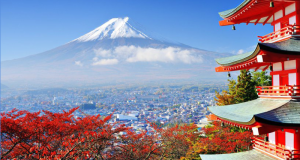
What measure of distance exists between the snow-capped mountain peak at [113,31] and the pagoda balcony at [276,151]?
388ft

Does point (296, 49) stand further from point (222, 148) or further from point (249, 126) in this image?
point (222, 148)

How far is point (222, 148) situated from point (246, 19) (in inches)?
299

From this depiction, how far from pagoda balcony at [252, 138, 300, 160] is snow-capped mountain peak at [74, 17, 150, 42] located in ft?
388

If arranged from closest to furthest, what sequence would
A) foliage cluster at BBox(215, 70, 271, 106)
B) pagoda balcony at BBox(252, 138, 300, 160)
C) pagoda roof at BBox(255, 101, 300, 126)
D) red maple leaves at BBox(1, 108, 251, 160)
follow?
pagoda roof at BBox(255, 101, 300, 126)
pagoda balcony at BBox(252, 138, 300, 160)
red maple leaves at BBox(1, 108, 251, 160)
foliage cluster at BBox(215, 70, 271, 106)

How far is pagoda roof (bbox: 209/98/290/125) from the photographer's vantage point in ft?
17.7

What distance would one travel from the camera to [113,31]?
127m

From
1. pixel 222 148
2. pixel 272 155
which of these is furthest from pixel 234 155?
pixel 222 148

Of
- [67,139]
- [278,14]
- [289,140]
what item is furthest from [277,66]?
[67,139]

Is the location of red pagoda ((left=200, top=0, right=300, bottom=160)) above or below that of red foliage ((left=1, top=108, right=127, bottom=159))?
above

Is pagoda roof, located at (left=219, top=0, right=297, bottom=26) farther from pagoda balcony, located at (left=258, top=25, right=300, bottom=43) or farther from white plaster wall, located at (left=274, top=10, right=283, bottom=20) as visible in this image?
pagoda balcony, located at (left=258, top=25, right=300, bottom=43)

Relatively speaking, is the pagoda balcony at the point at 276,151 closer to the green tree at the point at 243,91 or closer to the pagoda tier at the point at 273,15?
the pagoda tier at the point at 273,15

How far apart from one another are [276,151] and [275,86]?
1594 mm

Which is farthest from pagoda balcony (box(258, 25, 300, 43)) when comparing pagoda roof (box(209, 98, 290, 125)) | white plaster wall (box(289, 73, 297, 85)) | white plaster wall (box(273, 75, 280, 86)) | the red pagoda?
pagoda roof (box(209, 98, 290, 125))

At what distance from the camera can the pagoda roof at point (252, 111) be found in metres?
5.39
